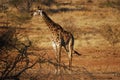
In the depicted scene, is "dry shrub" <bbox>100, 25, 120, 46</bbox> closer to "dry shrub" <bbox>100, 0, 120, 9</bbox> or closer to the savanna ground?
the savanna ground

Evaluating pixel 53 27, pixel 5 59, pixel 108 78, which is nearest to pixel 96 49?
pixel 53 27

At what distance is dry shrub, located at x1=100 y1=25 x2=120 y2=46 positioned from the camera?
49.0ft

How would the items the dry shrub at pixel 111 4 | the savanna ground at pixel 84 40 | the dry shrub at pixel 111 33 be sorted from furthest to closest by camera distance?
the dry shrub at pixel 111 4 → the dry shrub at pixel 111 33 → the savanna ground at pixel 84 40

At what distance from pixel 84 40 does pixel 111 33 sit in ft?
6.03

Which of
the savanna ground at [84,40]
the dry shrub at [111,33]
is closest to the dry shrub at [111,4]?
the savanna ground at [84,40]

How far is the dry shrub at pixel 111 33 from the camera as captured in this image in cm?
1492

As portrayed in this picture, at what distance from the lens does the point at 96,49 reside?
1382 cm

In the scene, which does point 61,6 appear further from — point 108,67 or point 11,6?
point 108,67

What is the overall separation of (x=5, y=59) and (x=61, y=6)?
15285 mm

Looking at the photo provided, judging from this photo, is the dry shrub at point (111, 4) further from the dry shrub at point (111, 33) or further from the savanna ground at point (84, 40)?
the dry shrub at point (111, 33)

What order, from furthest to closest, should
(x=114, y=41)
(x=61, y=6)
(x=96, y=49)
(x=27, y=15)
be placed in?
(x=61, y=6)
(x=27, y=15)
(x=114, y=41)
(x=96, y=49)

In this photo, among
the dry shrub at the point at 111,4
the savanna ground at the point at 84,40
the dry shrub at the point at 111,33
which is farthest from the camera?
the dry shrub at the point at 111,4

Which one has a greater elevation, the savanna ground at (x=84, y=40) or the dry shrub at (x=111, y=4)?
the savanna ground at (x=84, y=40)

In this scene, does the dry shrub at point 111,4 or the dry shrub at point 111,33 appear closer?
the dry shrub at point 111,33
